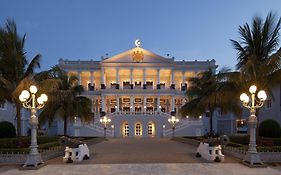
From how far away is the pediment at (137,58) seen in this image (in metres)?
66.1

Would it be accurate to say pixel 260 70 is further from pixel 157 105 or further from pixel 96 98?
pixel 96 98

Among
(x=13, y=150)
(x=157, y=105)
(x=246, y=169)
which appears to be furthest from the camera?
(x=157, y=105)

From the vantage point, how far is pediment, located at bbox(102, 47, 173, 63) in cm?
6606

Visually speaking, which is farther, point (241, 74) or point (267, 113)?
point (267, 113)

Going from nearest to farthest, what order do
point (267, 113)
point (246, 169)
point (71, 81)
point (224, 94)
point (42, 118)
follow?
point (246, 169) → point (224, 94) → point (42, 118) → point (71, 81) → point (267, 113)

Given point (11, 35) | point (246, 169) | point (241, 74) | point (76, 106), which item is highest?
point (11, 35)

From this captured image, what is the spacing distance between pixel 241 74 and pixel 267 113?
18.1 metres

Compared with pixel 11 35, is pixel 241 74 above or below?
below

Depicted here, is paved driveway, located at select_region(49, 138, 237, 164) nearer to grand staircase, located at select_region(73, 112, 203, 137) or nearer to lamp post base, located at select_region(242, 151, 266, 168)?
lamp post base, located at select_region(242, 151, 266, 168)

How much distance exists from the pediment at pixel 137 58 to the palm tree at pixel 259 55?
45021mm

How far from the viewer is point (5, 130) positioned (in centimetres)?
2228

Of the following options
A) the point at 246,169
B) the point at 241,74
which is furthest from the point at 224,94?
the point at 246,169

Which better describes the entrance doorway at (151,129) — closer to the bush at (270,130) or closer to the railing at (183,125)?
the railing at (183,125)

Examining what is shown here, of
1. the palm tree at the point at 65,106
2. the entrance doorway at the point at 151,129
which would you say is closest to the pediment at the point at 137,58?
the entrance doorway at the point at 151,129
